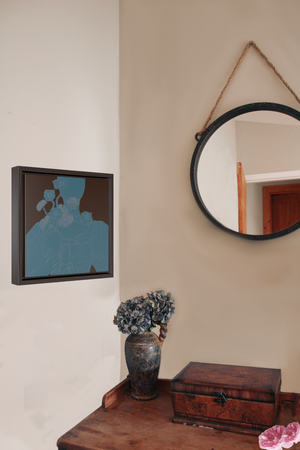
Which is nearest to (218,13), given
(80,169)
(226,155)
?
(226,155)

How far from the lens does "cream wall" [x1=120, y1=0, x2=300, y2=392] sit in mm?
1332

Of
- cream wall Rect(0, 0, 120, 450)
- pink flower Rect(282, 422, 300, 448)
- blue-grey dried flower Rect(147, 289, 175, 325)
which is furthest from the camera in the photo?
blue-grey dried flower Rect(147, 289, 175, 325)

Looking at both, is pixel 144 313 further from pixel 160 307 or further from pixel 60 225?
pixel 60 225

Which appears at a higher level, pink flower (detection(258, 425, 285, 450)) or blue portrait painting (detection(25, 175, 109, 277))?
blue portrait painting (detection(25, 175, 109, 277))

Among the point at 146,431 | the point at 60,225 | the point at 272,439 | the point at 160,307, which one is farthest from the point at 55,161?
the point at 272,439

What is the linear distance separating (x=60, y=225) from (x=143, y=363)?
0.56 metres

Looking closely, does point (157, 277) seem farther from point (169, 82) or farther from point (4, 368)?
point (169, 82)

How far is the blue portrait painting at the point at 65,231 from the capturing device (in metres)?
1.22

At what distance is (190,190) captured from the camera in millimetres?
1498

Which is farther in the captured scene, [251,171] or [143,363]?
[251,171]

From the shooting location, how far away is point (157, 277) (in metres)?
1.54

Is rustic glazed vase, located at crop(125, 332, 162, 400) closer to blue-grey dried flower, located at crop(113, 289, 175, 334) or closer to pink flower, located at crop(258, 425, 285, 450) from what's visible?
blue-grey dried flower, located at crop(113, 289, 175, 334)

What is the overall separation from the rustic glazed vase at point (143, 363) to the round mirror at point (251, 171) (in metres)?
0.51

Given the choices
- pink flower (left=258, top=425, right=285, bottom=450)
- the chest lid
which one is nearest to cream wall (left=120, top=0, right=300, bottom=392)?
the chest lid
